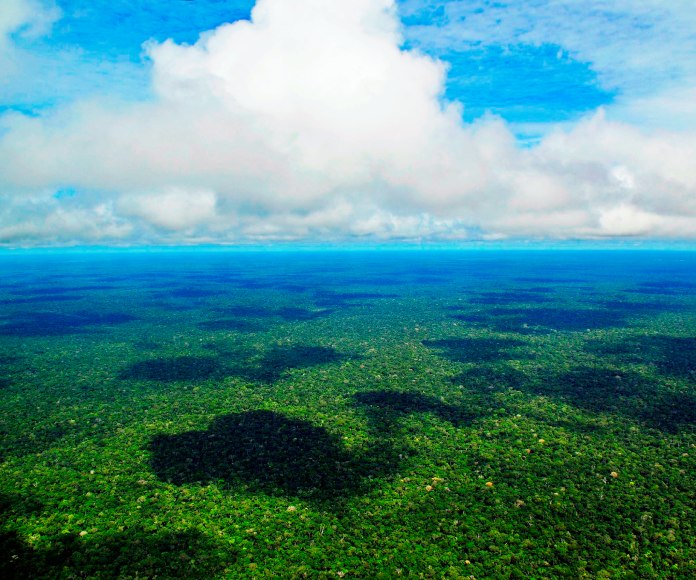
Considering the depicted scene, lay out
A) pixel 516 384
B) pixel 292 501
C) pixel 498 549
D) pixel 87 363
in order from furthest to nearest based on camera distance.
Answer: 1. pixel 87 363
2. pixel 516 384
3. pixel 292 501
4. pixel 498 549

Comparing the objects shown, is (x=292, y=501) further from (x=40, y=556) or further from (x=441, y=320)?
(x=441, y=320)

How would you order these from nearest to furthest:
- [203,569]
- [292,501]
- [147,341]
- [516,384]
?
[203,569] < [292,501] < [516,384] < [147,341]

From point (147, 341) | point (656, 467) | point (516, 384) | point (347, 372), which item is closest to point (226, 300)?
point (147, 341)

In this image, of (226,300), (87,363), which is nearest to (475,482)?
(87,363)

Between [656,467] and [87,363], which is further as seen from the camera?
[87,363]

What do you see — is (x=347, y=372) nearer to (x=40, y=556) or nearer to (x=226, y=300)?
(x=40, y=556)

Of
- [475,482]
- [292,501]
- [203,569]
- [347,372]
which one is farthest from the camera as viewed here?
[347,372]
